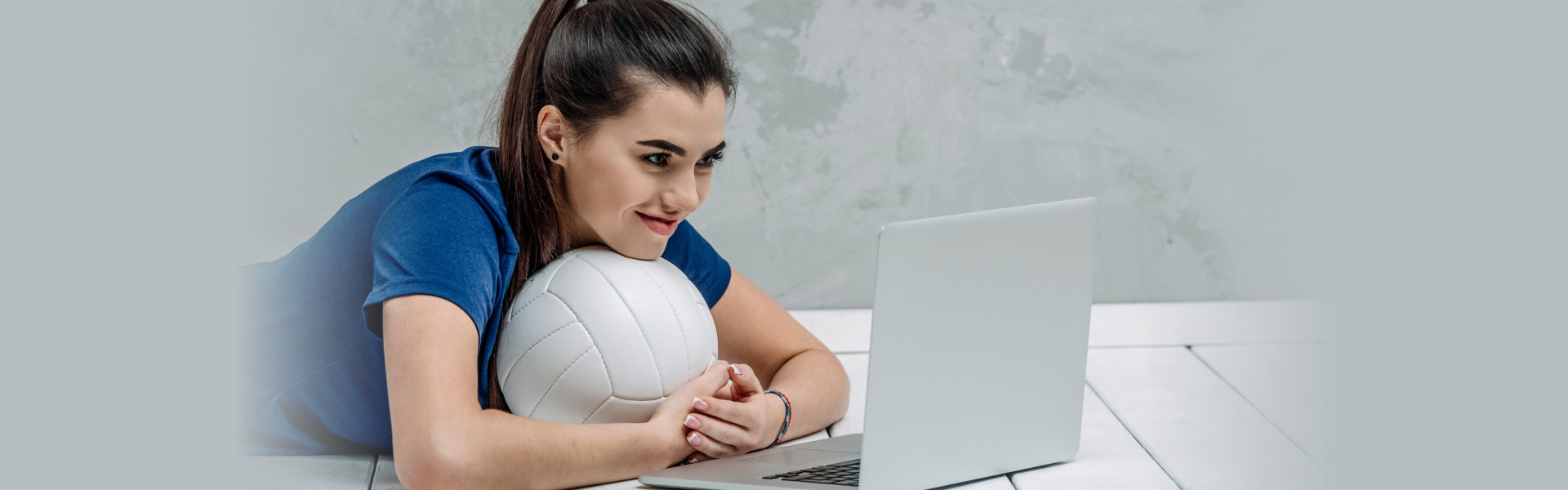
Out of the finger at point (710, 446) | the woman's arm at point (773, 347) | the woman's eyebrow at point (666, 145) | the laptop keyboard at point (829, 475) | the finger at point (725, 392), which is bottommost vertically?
the laptop keyboard at point (829, 475)

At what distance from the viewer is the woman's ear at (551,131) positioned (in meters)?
1.73

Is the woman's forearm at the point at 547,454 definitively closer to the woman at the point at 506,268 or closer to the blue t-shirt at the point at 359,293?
the woman at the point at 506,268

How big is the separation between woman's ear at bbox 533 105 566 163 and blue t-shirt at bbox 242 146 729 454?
9 cm

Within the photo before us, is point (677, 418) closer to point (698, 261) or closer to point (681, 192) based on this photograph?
point (681, 192)

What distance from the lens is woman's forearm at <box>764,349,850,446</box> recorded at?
77.6 inches

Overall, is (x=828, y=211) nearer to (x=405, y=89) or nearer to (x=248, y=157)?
(x=405, y=89)

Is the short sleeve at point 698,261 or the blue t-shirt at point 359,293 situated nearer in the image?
the blue t-shirt at point 359,293

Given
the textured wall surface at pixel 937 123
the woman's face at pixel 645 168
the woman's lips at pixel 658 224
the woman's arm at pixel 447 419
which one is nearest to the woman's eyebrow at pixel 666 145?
the woman's face at pixel 645 168

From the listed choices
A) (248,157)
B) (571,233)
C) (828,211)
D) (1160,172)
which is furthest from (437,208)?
(1160,172)

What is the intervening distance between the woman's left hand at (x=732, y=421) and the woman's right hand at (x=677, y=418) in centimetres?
1

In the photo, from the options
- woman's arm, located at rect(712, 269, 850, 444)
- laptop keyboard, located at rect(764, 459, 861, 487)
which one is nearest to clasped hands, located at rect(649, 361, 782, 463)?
laptop keyboard, located at rect(764, 459, 861, 487)

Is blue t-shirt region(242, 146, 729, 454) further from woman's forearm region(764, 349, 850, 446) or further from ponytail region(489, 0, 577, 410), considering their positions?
woman's forearm region(764, 349, 850, 446)

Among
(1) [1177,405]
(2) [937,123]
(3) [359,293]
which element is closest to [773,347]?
(3) [359,293]

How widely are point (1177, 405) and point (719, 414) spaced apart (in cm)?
106
